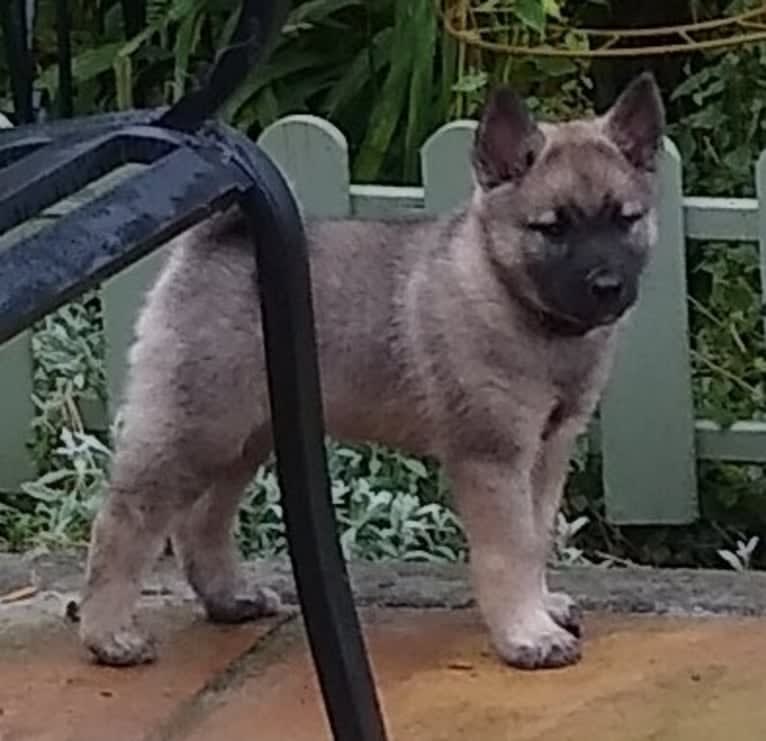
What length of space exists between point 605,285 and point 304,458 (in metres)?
1.05

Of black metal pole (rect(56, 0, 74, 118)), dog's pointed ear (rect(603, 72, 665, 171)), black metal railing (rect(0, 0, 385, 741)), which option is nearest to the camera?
black metal railing (rect(0, 0, 385, 741))

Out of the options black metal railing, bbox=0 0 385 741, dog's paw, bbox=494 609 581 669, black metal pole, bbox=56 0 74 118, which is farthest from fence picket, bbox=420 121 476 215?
black metal railing, bbox=0 0 385 741

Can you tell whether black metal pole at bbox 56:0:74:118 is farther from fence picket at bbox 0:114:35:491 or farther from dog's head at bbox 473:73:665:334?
fence picket at bbox 0:114:35:491

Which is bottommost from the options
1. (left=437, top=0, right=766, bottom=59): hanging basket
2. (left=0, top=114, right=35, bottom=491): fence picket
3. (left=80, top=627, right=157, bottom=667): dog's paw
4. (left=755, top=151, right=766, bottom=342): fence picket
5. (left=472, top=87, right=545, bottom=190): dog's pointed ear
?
(left=0, top=114, right=35, bottom=491): fence picket

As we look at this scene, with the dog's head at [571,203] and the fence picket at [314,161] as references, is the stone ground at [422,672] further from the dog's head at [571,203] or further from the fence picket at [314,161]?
the fence picket at [314,161]

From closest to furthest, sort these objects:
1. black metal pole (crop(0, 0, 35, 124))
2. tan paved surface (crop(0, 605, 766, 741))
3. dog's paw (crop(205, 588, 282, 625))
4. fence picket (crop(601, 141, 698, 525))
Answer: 1. black metal pole (crop(0, 0, 35, 124))
2. tan paved surface (crop(0, 605, 766, 741))
3. dog's paw (crop(205, 588, 282, 625))
4. fence picket (crop(601, 141, 698, 525))

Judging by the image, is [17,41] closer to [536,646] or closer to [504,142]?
[504,142]

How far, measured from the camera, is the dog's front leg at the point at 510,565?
11.5 ft

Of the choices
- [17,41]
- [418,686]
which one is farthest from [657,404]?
[17,41]

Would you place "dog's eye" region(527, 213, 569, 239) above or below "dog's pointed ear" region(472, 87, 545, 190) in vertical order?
below

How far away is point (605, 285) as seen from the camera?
3453 millimetres

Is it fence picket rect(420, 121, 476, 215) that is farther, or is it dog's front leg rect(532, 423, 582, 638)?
fence picket rect(420, 121, 476, 215)

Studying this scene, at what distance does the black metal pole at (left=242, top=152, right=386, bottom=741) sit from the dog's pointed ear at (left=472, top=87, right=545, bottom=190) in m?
1.11

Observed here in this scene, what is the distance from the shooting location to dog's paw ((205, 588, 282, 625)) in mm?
3729
